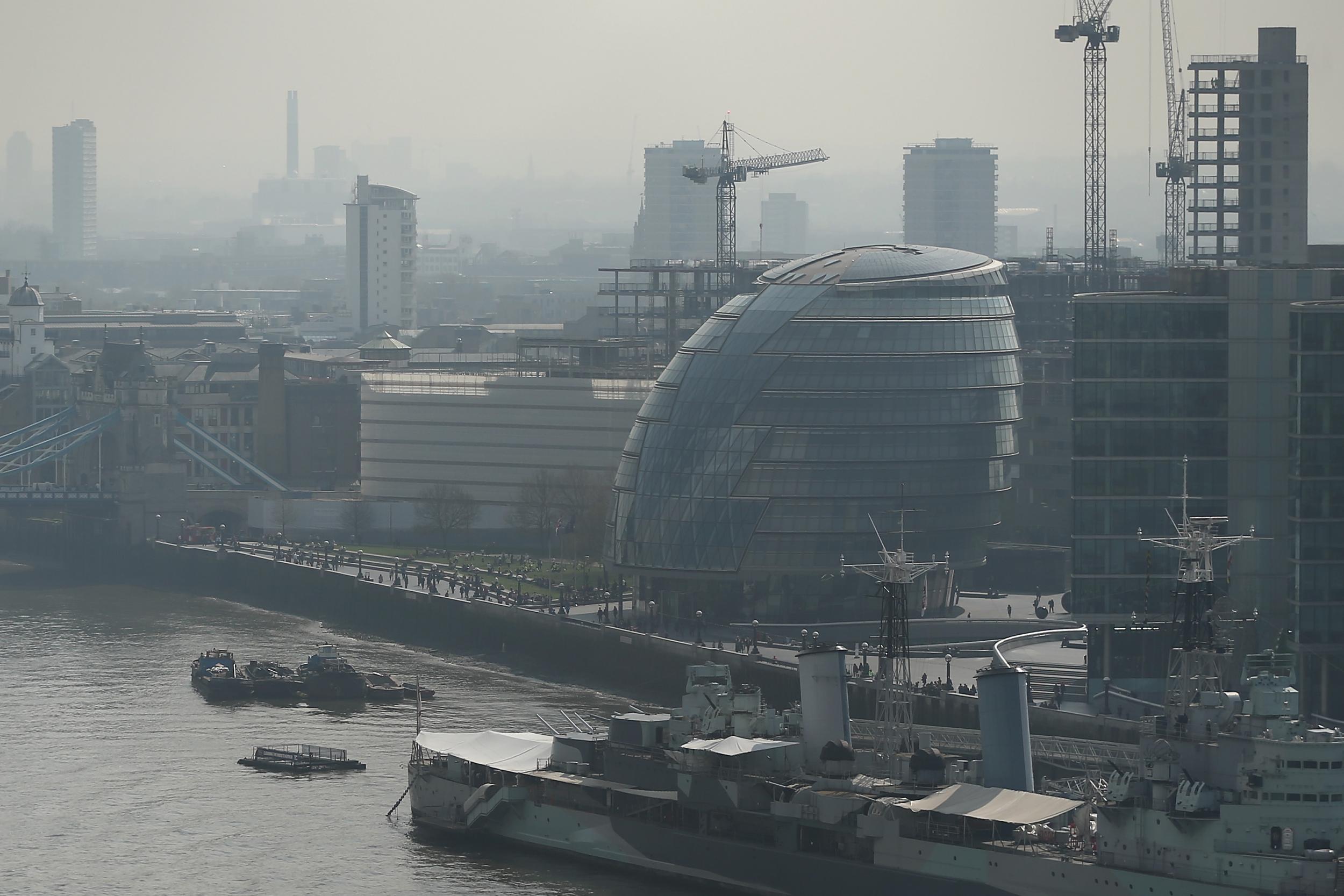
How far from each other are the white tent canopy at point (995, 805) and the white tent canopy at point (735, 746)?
221 inches

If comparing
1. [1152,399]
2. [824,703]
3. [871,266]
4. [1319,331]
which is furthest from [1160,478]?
[871,266]

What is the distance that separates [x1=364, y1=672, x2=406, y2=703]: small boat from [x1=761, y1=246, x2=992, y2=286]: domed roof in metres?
24.1

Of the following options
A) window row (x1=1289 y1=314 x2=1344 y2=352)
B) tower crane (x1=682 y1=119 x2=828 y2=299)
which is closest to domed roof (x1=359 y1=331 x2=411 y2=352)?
tower crane (x1=682 y1=119 x2=828 y2=299)

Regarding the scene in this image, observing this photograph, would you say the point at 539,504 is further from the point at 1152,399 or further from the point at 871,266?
the point at 1152,399

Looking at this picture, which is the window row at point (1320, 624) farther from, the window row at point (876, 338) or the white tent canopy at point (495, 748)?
the window row at point (876, 338)

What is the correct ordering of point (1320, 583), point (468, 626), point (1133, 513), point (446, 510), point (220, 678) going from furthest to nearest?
point (446, 510), point (468, 626), point (220, 678), point (1133, 513), point (1320, 583)

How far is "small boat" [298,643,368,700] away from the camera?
92188 mm

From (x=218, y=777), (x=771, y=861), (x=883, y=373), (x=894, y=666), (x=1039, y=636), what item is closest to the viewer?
(x=771, y=861)

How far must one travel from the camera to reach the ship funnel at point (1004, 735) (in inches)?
2451

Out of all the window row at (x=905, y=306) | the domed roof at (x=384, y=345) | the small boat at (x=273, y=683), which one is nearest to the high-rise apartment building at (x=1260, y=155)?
the window row at (x=905, y=306)

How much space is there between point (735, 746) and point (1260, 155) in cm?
5137

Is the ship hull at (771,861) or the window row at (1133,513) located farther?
the window row at (1133,513)

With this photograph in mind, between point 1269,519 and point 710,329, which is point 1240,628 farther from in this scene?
point 710,329

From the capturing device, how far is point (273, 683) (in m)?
93.9
